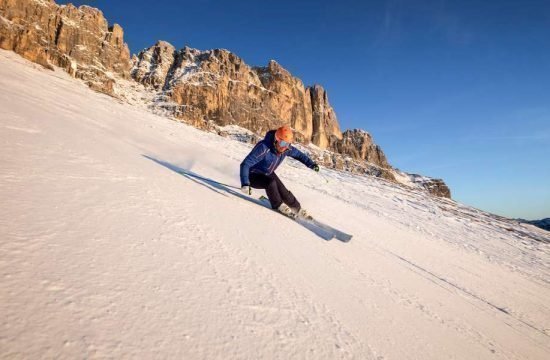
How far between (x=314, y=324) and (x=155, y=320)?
43.7 inches

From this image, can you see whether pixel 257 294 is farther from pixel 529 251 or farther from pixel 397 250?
pixel 529 251

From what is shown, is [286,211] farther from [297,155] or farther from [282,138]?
[297,155]

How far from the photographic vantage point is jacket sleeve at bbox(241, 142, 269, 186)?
19.3 feet

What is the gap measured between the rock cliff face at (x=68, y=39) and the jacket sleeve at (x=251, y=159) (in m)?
103

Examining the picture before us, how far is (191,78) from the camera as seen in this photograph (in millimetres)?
134375

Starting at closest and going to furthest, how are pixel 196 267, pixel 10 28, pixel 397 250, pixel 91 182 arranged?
pixel 196 267 < pixel 91 182 < pixel 397 250 < pixel 10 28

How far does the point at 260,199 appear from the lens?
660 centimetres

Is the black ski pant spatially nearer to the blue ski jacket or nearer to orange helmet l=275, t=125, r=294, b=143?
the blue ski jacket

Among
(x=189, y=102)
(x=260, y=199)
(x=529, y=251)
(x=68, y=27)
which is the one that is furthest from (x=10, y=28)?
(x=529, y=251)

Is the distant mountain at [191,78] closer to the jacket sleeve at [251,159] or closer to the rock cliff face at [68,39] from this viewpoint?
the rock cliff face at [68,39]

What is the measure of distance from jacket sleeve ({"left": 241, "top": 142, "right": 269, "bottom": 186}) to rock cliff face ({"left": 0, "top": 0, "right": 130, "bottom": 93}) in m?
103

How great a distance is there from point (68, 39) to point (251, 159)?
143 metres

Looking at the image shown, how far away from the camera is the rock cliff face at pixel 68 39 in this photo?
8494cm

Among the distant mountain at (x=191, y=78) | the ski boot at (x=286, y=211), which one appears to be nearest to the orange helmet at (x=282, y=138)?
the ski boot at (x=286, y=211)
